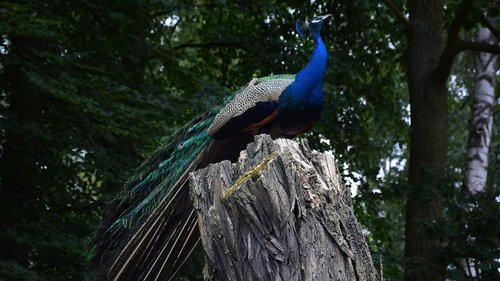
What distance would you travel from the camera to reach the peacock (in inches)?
173

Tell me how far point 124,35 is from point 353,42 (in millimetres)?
3083

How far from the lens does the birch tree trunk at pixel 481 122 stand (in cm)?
805

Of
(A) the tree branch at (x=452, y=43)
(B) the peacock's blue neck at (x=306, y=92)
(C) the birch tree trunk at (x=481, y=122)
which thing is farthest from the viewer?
(C) the birch tree trunk at (x=481, y=122)

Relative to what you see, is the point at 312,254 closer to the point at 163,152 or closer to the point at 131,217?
the point at 131,217

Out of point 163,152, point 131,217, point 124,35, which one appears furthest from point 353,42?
point 131,217

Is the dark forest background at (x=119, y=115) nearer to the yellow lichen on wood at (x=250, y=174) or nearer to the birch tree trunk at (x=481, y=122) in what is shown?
the birch tree trunk at (x=481, y=122)

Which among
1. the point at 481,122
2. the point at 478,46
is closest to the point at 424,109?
the point at 481,122

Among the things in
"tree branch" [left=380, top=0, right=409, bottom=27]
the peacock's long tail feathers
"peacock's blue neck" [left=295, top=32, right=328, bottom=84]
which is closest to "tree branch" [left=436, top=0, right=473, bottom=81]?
"tree branch" [left=380, top=0, right=409, bottom=27]

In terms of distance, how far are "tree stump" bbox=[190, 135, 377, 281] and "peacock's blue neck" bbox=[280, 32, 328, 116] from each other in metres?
1.73

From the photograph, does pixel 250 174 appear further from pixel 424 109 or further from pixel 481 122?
pixel 481 122

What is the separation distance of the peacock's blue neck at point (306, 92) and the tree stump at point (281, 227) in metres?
1.73

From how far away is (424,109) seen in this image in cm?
811

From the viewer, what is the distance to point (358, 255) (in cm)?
303

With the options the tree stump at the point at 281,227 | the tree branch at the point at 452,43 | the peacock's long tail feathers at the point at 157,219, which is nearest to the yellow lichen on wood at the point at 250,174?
the tree stump at the point at 281,227
